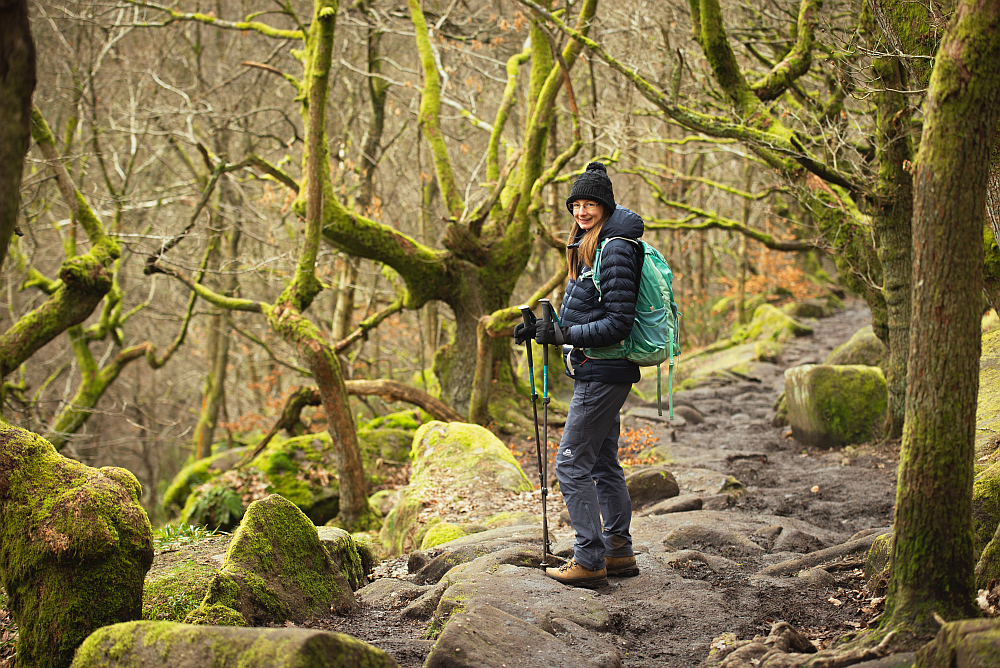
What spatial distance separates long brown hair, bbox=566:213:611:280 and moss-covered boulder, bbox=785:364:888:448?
6223 mm

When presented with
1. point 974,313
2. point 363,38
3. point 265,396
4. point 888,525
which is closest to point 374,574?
point 888,525

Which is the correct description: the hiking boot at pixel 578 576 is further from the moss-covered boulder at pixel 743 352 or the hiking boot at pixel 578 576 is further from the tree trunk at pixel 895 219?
the moss-covered boulder at pixel 743 352

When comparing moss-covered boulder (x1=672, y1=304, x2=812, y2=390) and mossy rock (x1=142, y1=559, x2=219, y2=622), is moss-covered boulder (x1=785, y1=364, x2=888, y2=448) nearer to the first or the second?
moss-covered boulder (x1=672, y1=304, x2=812, y2=390)

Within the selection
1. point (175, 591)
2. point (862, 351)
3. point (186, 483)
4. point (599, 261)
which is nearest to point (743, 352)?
point (862, 351)

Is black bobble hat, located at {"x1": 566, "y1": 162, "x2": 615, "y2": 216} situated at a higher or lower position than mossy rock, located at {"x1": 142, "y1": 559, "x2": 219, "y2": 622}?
higher

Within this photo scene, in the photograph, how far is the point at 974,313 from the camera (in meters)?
3.00

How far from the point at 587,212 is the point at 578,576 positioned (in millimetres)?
2382

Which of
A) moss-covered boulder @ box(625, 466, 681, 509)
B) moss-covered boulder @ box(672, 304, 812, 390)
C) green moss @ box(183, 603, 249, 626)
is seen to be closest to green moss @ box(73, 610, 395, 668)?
green moss @ box(183, 603, 249, 626)

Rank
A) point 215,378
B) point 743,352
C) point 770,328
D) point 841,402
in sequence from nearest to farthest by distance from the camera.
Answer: point 841,402
point 215,378
point 743,352
point 770,328

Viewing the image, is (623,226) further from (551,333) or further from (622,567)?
(622,567)

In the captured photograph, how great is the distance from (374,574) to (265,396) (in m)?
17.9

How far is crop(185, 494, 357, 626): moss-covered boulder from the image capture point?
143 inches

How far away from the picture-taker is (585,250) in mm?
4656

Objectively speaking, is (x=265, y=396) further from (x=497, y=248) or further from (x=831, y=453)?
(x=831, y=453)
